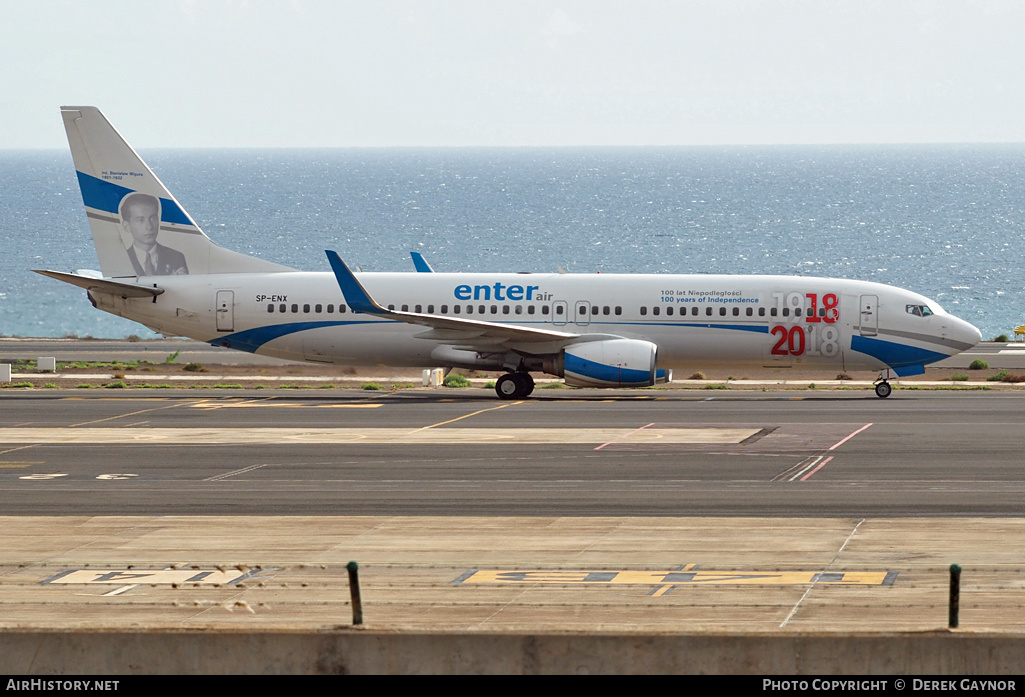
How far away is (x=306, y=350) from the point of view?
1747 inches

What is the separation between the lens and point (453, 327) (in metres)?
42.1

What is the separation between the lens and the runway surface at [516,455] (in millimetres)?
24969

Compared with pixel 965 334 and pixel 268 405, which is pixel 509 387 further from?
pixel 965 334

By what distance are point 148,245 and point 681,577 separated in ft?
104

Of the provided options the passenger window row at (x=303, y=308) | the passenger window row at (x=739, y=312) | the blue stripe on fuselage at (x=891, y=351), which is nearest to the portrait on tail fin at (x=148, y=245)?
the passenger window row at (x=303, y=308)

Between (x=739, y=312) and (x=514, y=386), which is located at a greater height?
(x=739, y=312)

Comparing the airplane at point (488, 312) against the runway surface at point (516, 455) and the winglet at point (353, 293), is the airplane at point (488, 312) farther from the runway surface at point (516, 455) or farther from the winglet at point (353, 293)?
the runway surface at point (516, 455)

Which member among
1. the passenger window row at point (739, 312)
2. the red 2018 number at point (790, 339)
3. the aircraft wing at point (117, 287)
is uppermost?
the aircraft wing at point (117, 287)

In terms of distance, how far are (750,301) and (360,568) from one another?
85.8 ft

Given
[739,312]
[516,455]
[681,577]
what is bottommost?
[516,455]

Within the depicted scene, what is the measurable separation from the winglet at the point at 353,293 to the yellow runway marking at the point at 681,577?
22897 millimetres

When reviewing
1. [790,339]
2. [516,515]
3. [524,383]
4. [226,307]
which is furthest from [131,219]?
[516,515]
